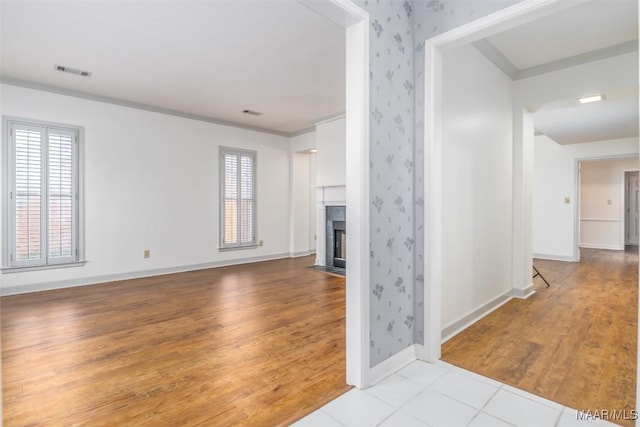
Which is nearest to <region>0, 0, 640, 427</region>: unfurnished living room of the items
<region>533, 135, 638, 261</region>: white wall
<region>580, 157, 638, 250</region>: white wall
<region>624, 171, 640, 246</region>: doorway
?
<region>533, 135, 638, 261</region>: white wall

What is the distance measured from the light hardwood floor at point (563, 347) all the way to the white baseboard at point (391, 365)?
0.26 m

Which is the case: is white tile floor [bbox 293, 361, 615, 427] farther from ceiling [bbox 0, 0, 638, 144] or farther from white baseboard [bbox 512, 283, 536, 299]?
ceiling [bbox 0, 0, 638, 144]

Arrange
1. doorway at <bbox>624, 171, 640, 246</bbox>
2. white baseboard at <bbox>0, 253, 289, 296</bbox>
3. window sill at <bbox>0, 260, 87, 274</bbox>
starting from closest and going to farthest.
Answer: window sill at <bbox>0, 260, 87, 274</bbox>
white baseboard at <bbox>0, 253, 289, 296</bbox>
doorway at <bbox>624, 171, 640, 246</bbox>

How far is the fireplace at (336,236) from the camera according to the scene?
19.4 ft

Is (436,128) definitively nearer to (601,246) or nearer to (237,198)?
(237,198)

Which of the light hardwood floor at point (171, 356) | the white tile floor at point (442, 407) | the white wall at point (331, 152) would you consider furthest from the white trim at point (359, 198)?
the white wall at point (331, 152)

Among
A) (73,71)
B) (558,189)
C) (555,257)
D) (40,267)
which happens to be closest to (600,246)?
(555,257)

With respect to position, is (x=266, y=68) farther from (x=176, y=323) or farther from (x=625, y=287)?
(x=625, y=287)

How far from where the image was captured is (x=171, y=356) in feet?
8.12

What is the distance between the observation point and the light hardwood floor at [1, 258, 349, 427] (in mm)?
1832

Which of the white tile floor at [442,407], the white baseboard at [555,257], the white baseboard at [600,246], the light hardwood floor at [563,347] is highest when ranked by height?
the white baseboard at [600,246]

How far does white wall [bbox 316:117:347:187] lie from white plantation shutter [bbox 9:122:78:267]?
12.0ft

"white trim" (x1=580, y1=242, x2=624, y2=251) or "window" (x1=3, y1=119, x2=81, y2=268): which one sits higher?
"window" (x1=3, y1=119, x2=81, y2=268)

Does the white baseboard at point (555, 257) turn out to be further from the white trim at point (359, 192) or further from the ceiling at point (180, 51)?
the white trim at point (359, 192)
